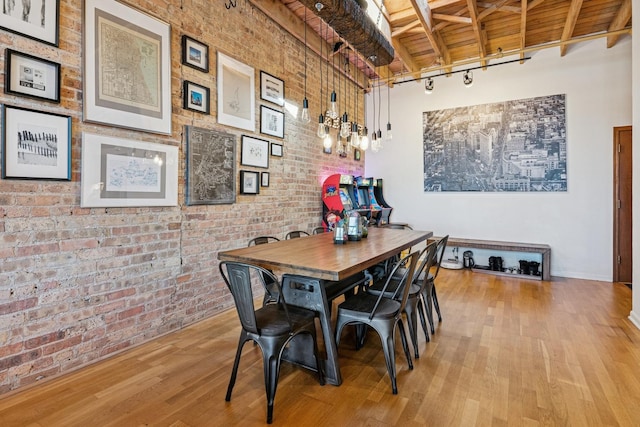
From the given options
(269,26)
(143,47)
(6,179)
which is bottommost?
(6,179)

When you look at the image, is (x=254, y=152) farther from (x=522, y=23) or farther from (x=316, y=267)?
(x=522, y=23)

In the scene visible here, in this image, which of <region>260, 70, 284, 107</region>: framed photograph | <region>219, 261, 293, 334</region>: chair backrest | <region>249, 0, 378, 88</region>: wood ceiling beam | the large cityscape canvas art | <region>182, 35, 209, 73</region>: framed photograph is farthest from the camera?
the large cityscape canvas art

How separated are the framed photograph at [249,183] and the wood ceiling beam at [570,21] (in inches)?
172

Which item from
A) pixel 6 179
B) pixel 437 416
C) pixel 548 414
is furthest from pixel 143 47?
pixel 548 414

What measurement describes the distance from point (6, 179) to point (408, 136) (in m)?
5.89

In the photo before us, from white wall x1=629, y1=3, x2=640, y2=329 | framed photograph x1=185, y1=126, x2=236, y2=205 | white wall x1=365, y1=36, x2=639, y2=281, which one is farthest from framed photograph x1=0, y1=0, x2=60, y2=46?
white wall x1=365, y1=36, x2=639, y2=281

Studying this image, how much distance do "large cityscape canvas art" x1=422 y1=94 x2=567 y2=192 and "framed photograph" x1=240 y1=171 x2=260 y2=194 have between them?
3623 mm

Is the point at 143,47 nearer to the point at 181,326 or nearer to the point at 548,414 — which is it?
the point at 181,326

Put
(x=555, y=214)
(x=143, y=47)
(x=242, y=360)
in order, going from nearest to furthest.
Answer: (x=242, y=360) → (x=143, y=47) → (x=555, y=214)

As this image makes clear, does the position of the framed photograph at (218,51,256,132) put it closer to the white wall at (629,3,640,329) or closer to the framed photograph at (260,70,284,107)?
the framed photograph at (260,70,284,107)

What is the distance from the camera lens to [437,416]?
6.16 ft

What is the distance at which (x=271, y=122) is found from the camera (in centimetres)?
423

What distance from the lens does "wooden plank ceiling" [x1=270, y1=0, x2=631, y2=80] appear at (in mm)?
4164

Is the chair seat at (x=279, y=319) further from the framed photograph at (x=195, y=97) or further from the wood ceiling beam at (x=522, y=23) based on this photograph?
the wood ceiling beam at (x=522, y=23)
